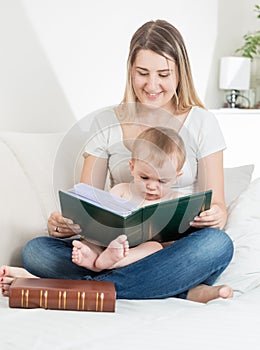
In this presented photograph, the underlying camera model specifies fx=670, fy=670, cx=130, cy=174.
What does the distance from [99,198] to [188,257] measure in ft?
0.94

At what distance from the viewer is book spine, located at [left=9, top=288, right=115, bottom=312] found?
154 centimetres

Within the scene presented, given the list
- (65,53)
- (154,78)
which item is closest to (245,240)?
(154,78)

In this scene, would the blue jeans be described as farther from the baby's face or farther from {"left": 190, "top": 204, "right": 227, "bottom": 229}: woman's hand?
the baby's face

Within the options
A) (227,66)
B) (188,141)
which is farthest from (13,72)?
(227,66)

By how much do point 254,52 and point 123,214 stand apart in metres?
2.23

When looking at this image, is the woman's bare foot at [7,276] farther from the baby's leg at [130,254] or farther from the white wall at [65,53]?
the white wall at [65,53]

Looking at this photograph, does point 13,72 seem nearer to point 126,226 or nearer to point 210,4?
point 126,226

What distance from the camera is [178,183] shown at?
195 centimetres

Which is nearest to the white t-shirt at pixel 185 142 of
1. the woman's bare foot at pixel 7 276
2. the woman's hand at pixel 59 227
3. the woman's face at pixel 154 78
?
the woman's face at pixel 154 78

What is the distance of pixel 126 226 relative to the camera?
155 centimetres

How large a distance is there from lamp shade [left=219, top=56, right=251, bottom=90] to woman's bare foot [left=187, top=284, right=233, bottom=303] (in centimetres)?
186

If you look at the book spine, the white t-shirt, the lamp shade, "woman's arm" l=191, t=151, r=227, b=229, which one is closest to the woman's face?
the white t-shirt

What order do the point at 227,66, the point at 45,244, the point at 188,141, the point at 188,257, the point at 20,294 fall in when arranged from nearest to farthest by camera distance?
the point at 20,294 < the point at 188,257 < the point at 45,244 < the point at 188,141 < the point at 227,66

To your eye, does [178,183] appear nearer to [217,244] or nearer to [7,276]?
[217,244]
